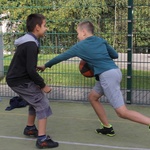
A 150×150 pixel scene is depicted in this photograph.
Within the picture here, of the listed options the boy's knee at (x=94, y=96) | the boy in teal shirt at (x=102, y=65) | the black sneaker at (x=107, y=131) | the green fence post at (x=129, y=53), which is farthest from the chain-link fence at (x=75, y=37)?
the boy in teal shirt at (x=102, y=65)

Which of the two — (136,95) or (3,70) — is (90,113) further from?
(3,70)

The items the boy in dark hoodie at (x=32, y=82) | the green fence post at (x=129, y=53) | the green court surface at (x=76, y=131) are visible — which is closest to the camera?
the boy in dark hoodie at (x=32, y=82)

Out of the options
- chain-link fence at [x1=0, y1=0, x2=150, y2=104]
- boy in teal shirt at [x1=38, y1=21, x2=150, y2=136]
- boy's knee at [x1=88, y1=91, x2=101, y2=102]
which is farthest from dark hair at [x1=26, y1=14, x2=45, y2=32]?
chain-link fence at [x1=0, y1=0, x2=150, y2=104]

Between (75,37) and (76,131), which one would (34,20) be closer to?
(76,131)

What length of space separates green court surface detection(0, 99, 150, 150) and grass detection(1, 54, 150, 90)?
0.58m

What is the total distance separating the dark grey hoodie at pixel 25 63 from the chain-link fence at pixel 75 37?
2.50 metres

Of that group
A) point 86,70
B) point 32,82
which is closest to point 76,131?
point 86,70

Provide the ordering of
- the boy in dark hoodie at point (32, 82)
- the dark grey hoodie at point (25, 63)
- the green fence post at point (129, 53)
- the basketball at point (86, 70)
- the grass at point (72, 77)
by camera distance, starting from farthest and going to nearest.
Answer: the grass at point (72, 77)
the green fence post at point (129, 53)
the basketball at point (86, 70)
the boy in dark hoodie at point (32, 82)
the dark grey hoodie at point (25, 63)

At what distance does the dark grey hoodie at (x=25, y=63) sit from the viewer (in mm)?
4641

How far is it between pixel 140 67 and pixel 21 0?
2.88 m

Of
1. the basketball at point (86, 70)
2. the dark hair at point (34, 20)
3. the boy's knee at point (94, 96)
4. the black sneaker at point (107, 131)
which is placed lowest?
the black sneaker at point (107, 131)

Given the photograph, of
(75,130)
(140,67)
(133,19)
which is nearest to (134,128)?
(75,130)

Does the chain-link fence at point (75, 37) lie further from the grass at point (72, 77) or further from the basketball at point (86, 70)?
the basketball at point (86, 70)

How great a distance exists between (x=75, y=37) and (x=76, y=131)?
238 centimetres
